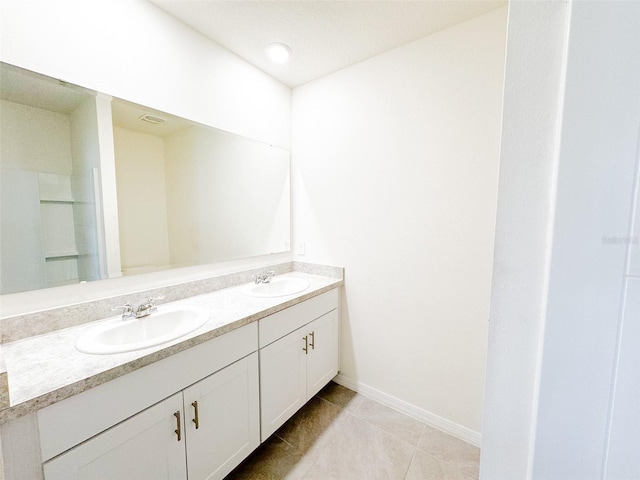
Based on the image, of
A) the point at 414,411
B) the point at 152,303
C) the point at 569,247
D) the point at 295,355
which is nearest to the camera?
the point at 569,247

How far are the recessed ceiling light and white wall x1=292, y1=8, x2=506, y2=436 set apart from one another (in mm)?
382

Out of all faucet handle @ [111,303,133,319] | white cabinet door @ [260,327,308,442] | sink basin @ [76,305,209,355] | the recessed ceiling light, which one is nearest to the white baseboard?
white cabinet door @ [260,327,308,442]

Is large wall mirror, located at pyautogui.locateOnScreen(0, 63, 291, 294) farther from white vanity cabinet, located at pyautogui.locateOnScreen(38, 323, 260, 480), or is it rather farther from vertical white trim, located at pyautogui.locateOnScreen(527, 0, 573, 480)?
vertical white trim, located at pyautogui.locateOnScreen(527, 0, 573, 480)

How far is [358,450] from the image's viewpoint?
150cm

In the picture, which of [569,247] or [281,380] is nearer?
[569,247]

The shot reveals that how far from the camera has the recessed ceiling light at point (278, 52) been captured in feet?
5.40

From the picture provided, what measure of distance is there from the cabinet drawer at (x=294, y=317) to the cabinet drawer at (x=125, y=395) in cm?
20

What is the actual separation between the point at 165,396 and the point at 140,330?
395mm

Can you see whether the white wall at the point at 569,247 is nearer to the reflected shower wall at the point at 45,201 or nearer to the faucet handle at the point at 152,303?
the faucet handle at the point at 152,303

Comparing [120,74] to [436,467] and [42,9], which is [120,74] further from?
[436,467]

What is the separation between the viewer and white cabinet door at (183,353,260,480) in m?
1.10

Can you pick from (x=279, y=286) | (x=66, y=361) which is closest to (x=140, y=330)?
(x=66, y=361)

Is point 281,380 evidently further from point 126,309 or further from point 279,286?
point 126,309

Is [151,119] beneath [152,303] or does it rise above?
above
